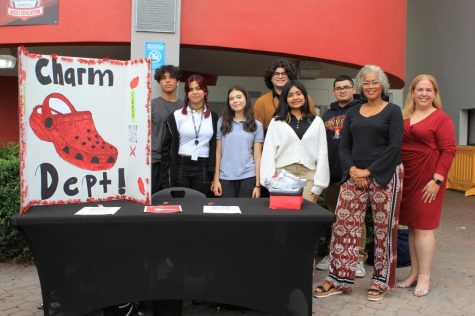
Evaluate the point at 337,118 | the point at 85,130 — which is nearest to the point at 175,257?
the point at 85,130

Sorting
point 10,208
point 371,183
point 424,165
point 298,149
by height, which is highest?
point 298,149

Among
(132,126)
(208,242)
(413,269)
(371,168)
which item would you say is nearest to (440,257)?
(413,269)

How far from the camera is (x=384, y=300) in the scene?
3684 mm

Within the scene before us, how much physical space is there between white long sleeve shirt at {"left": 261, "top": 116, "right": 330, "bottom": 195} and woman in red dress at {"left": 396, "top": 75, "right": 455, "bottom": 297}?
0.72 meters

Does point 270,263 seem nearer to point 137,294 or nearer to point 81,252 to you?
point 137,294

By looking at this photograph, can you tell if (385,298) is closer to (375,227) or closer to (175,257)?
(375,227)

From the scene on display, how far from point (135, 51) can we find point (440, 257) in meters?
A: 4.94

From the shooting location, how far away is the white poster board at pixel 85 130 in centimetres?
277

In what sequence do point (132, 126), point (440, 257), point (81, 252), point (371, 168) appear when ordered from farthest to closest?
point (440, 257) → point (371, 168) → point (132, 126) → point (81, 252)

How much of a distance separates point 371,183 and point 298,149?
630 millimetres

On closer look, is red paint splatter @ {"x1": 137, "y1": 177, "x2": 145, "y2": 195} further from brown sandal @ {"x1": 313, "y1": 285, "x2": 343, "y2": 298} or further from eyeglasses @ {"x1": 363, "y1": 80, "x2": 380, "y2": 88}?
eyeglasses @ {"x1": 363, "y1": 80, "x2": 380, "y2": 88}

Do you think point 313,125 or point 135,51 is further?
point 135,51

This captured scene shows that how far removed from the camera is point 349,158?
362 cm

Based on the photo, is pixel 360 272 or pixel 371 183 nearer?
pixel 371 183
